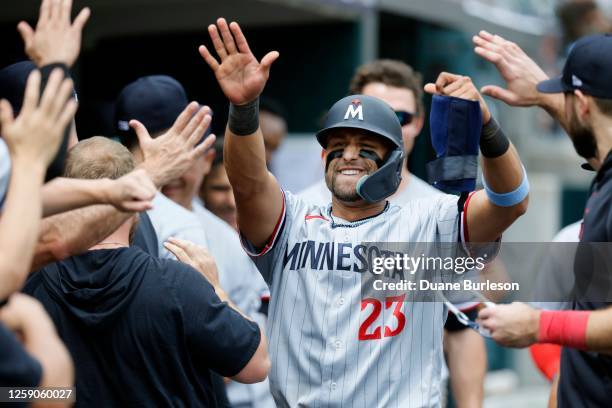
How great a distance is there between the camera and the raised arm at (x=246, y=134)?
144 inches

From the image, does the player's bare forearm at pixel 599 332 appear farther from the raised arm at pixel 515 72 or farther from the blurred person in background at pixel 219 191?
the blurred person in background at pixel 219 191

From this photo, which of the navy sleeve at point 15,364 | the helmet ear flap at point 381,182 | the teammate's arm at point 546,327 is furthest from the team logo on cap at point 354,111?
the navy sleeve at point 15,364

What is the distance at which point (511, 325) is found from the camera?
3064 millimetres

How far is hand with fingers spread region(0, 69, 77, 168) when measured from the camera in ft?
8.20

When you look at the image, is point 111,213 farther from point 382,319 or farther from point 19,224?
point 382,319

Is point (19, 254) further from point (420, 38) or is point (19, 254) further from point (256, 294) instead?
Answer: point (420, 38)

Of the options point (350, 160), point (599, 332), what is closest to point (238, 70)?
point (350, 160)

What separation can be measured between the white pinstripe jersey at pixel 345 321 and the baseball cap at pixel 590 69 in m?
0.60

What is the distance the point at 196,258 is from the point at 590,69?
→ 154 centimetres

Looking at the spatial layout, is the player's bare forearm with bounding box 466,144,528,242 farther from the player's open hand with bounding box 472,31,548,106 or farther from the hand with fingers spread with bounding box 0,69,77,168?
the hand with fingers spread with bounding box 0,69,77,168

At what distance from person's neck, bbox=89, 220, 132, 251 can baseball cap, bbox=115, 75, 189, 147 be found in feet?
3.92

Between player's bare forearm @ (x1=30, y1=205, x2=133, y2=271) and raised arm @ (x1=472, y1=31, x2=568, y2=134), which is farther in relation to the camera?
raised arm @ (x1=472, y1=31, x2=568, y2=134)

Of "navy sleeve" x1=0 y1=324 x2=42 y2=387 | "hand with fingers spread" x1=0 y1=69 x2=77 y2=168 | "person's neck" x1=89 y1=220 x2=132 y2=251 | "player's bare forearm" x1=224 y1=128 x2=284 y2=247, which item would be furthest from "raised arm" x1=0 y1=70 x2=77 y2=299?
"player's bare forearm" x1=224 y1=128 x2=284 y2=247

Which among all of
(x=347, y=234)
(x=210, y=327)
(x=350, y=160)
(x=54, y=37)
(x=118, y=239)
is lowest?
(x=210, y=327)
